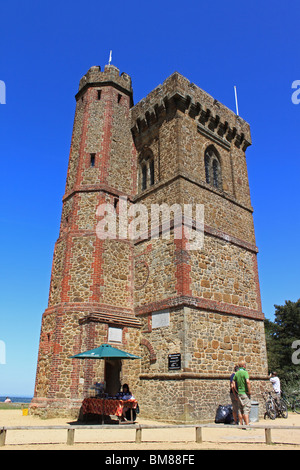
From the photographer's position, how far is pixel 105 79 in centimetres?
1941

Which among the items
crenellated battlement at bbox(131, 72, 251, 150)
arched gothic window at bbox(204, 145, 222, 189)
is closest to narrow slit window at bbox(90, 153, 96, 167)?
crenellated battlement at bbox(131, 72, 251, 150)


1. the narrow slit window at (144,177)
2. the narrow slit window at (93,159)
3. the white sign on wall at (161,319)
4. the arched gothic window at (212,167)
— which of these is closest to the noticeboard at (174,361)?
the white sign on wall at (161,319)

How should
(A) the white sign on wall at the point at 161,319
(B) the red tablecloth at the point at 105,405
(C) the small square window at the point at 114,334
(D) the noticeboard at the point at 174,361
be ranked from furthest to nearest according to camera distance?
(C) the small square window at the point at 114,334 < (A) the white sign on wall at the point at 161,319 < (D) the noticeboard at the point at 174,361 < (B) the red tablecloth at the point at 105,405

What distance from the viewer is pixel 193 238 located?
14633 millimetres

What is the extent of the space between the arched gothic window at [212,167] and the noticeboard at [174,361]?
848 cm

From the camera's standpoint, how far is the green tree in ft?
105

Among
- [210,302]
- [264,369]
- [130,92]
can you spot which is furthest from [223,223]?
[130,92]

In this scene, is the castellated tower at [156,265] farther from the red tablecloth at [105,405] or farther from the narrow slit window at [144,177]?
the red tablecloth at [105,405]

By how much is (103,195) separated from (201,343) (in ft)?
26.0

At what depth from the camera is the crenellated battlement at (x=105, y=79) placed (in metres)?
A: 19.4

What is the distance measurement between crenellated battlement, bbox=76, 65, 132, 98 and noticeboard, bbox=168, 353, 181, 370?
1447 cm

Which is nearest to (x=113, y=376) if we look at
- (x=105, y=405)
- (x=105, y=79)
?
(x=105, y=405)

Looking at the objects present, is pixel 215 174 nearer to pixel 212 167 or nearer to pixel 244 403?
pixel 212 167

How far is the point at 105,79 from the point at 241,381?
1665 centimetres
